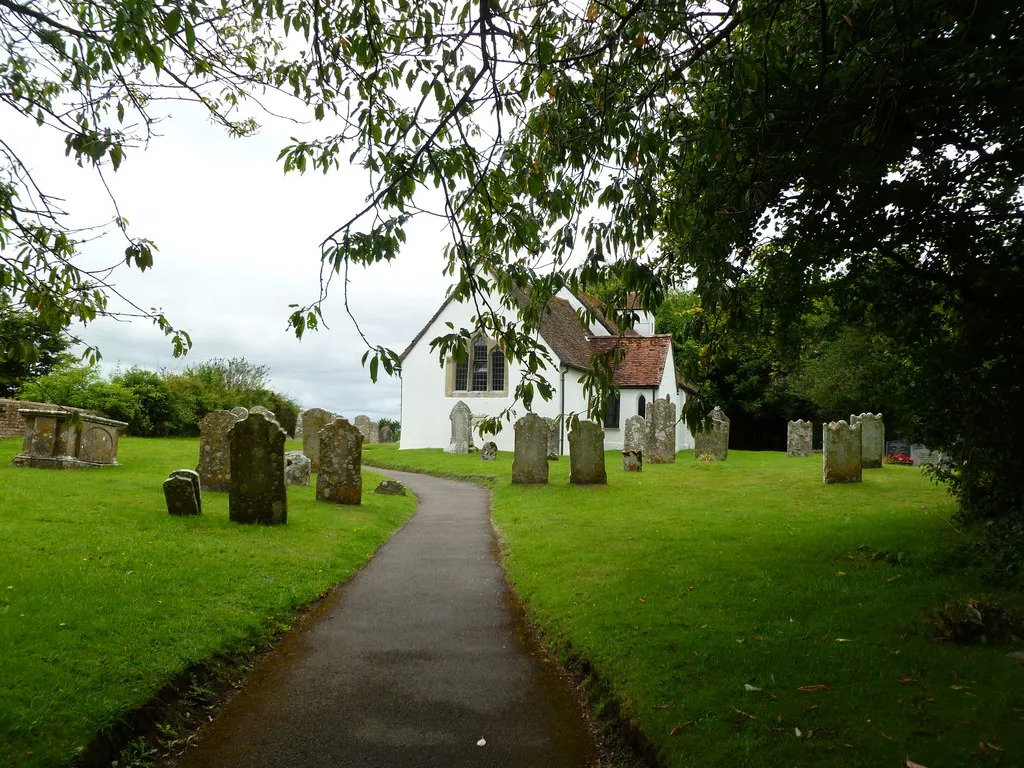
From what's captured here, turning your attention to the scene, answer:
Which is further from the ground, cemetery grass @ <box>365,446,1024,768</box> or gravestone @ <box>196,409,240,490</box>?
gravestone @ <box>196,409,240,490</box>

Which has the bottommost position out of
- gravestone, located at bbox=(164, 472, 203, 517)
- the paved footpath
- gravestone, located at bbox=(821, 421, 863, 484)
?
the paved footpath

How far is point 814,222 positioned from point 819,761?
645 centimetres

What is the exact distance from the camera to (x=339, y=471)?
48.1ft

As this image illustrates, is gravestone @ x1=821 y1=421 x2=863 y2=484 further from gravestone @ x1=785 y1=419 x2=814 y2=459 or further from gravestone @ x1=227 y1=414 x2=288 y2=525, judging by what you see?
gravestone @ x1=227 y1=414 x2=288 y2=525

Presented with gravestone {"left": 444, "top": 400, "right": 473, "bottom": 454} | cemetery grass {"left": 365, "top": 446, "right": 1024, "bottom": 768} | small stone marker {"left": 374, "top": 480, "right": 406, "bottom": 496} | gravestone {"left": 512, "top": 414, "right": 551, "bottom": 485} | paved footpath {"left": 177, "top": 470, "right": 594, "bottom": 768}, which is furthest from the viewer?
gravestone {"left": 444, "top": 400, "right": 473, "bottom": 454}

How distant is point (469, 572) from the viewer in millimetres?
9984

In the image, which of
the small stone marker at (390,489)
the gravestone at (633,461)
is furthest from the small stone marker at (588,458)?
the small stone marker at (390,489)

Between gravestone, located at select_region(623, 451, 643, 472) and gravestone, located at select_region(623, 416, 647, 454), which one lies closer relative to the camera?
gravestone, located at select_region(623, 451, 643, 472)

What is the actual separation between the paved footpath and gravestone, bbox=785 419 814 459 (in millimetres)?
25138

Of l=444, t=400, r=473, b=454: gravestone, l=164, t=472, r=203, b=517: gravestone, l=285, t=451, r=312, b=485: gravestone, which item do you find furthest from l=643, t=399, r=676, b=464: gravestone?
l=164, t=472, r=203, b=517: gravestone

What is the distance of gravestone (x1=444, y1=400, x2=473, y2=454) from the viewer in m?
30.9

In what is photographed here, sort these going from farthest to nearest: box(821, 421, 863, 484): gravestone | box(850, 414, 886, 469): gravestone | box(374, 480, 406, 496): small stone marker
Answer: box(850, 414, 886, 469): gravestone
box(821, 421, 863, 484): gravestone
box(374, 480, 406, 496): small stone marker

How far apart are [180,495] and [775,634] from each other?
31.3 feet

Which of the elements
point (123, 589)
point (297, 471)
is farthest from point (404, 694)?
point (297, 471)
